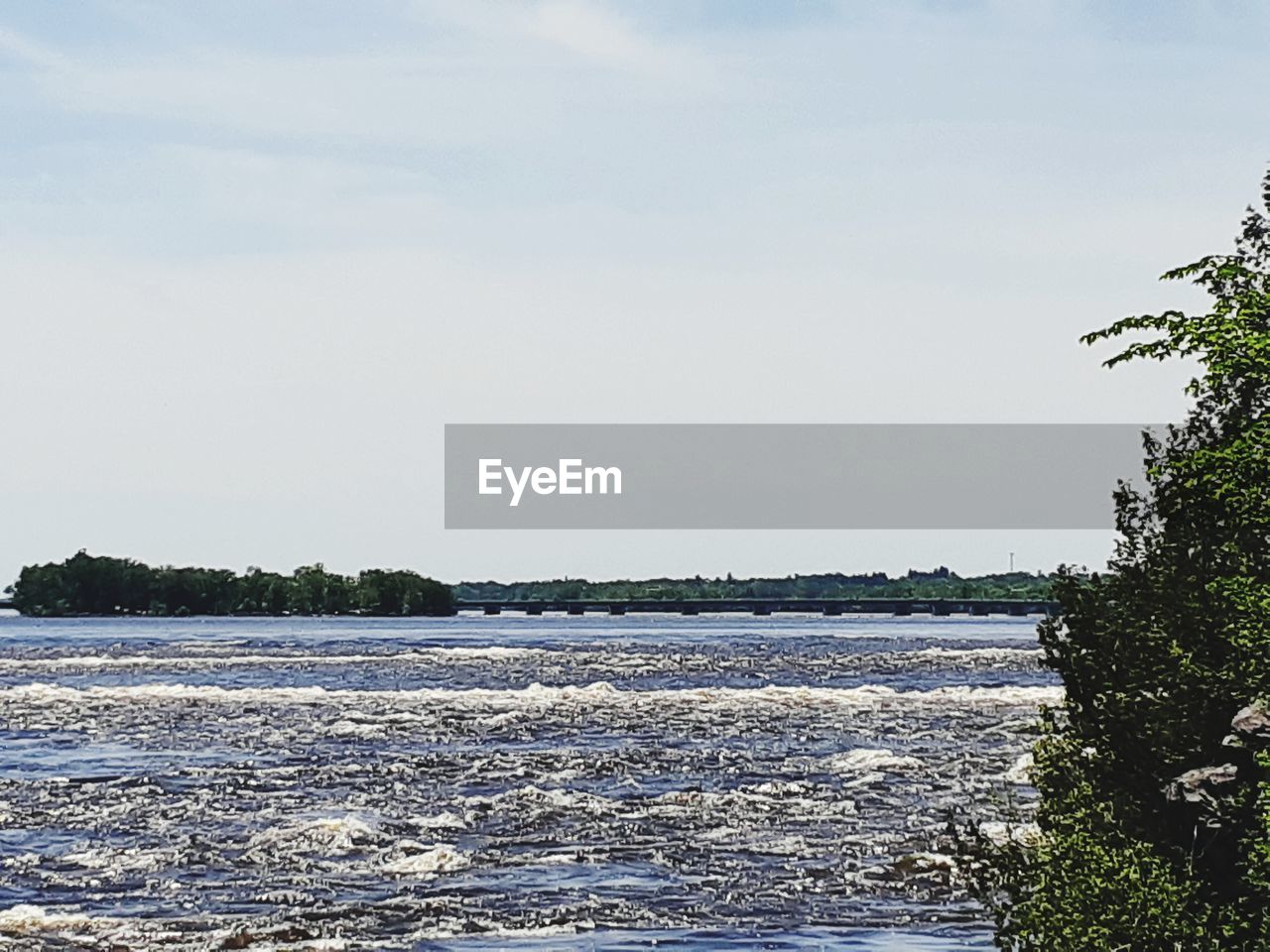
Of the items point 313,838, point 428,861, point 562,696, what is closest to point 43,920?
point 428,861

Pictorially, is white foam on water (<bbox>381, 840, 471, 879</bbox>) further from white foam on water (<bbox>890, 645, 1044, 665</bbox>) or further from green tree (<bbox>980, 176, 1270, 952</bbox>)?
white foam on water (<bbox>890, 645, 1044, 665</bbox>)

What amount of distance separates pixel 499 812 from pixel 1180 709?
18705 mm

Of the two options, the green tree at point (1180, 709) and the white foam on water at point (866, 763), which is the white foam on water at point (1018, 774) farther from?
the green tree at point (1180, 709)

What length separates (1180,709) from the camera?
1553 centimetres

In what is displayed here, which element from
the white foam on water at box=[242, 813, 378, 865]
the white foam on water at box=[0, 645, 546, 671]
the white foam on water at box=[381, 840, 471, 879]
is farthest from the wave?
the white foam on water at box=[381, 840, 471, 879]

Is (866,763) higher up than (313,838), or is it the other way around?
(866,763)

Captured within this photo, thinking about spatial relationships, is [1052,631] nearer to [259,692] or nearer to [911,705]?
[911,705]

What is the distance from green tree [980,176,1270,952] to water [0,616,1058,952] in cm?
498

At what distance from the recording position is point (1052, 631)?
728 inches

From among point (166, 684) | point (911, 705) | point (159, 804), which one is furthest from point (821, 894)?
point (166, 684)

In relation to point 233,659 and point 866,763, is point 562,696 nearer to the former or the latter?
point 866,763

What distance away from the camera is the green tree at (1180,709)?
44.3 feet

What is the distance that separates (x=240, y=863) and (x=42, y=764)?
Answer: 16.6 metres

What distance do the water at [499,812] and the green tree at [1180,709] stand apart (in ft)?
16.3
